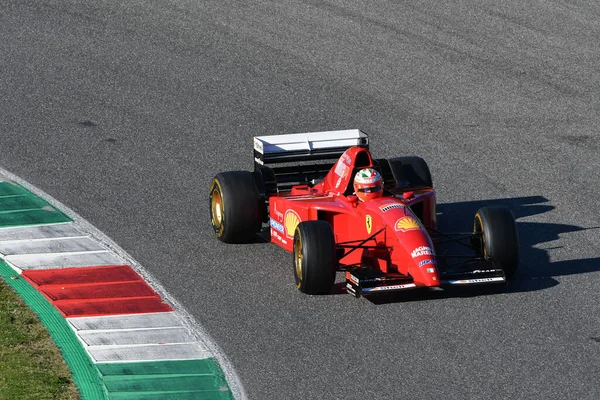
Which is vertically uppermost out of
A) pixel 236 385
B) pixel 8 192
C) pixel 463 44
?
pixel 463 44

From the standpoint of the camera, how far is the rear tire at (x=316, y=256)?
10938 millimetres

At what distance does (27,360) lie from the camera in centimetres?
1006

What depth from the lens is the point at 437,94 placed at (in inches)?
704

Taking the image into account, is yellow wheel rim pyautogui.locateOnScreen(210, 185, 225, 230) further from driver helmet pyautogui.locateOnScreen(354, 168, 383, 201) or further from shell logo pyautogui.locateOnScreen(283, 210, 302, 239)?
driver helmet pyautogui.locateOnScreen(354, 168, 383, 201)

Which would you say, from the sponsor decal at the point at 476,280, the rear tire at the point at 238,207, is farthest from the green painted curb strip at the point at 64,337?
the sponsor decal at the point at 476,280

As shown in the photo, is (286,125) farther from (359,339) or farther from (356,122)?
(359,339)

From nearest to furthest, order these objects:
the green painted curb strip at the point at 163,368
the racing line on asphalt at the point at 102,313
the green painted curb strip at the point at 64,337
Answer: the green painted curb strip at the point at 64,337 → the racing line on asphalt at the point at 102,313 → the green painted curb strip at the point at 163,368

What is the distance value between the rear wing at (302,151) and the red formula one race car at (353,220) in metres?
0.01

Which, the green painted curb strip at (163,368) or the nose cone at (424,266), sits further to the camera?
the nose cone at (424,266)

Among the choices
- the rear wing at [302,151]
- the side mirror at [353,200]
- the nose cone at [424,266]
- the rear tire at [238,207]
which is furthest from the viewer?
the rear wing at [302,151]

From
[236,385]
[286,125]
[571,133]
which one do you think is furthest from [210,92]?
[236,385]

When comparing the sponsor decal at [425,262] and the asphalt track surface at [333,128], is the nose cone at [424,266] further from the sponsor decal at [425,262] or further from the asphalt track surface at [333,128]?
the asphalt track surface at [333,128]

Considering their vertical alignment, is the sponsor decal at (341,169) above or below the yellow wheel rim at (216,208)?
above

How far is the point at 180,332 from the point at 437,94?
8432mm
